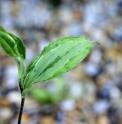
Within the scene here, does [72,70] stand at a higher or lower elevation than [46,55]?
higher

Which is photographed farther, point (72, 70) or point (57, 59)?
point (72, 70)

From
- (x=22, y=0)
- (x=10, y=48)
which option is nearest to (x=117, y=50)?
(x=22, y=0)

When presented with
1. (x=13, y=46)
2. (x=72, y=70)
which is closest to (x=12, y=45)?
(x=13, y=46)

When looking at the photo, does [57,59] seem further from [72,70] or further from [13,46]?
[72,70]

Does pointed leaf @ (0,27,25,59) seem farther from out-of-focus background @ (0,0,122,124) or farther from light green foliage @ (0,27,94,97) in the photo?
out-of-focus background @ (0,0,122,124)

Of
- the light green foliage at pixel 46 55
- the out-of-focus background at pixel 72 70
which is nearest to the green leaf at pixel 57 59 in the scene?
the light green foliage at pixel 46 55

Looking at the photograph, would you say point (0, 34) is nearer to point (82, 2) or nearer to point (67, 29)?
point (67, 29)
